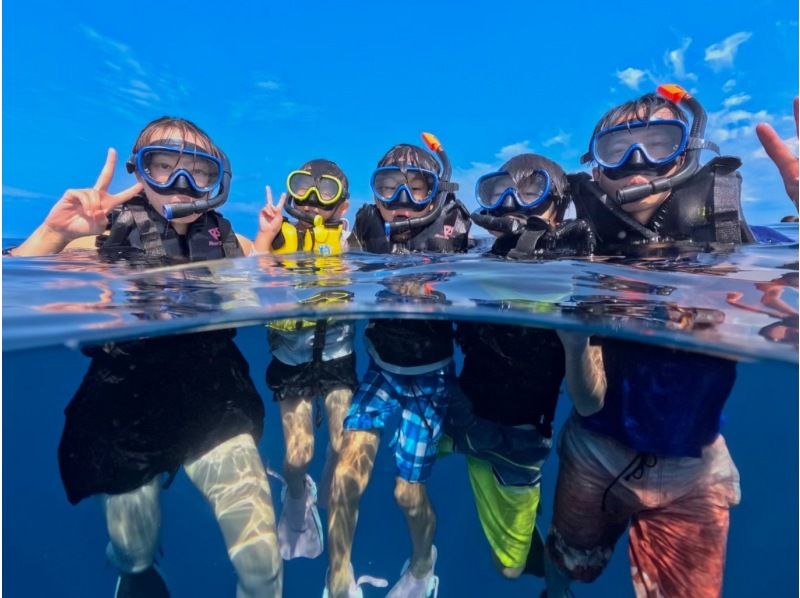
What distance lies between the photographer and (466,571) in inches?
510

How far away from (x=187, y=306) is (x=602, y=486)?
367 cm

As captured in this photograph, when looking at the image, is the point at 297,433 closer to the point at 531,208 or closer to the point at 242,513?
the point at 242,513

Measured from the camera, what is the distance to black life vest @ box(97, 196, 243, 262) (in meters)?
4.92

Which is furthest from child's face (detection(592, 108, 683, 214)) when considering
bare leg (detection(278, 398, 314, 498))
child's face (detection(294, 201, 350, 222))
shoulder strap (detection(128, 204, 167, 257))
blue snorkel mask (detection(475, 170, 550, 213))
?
shoulder strap (detection(128, 204, 167, 257))

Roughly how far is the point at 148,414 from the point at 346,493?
184 cm

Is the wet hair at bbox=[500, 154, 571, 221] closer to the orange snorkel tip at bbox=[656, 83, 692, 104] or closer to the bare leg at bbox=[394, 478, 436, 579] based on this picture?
the orange snorkel tip at bbox=[656, 83, 692, 104]

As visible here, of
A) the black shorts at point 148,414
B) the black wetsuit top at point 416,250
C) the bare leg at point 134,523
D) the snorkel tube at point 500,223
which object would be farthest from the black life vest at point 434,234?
the bare leg at point 134,523

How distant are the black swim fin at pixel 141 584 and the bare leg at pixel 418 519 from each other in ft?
7.61

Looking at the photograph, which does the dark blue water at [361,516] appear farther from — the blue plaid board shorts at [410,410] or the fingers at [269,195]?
the blue plaid board shorts at [410,410]

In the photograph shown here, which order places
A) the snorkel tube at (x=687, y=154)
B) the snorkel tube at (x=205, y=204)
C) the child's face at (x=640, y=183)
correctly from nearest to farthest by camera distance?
the snorkel tube at (x=687, y=154), the child's face at (x=640, y=183), the snorkel tube at (x=205, y=204)

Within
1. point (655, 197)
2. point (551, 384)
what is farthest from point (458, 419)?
point (655, 197)

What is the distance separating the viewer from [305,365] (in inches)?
209

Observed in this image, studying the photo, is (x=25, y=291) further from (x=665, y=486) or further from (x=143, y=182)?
(x=665, y=486)

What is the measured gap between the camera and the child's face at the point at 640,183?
443 cm
